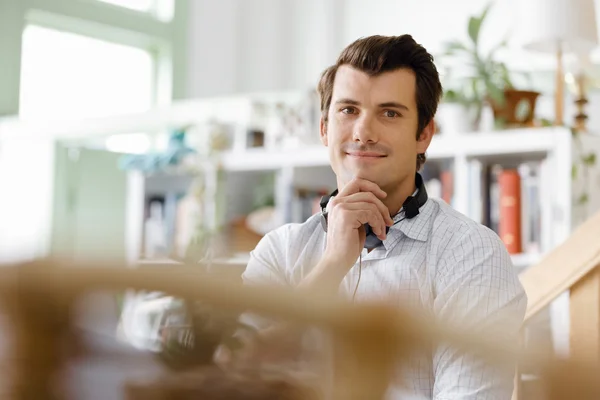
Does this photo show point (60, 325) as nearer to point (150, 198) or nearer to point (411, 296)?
point (411, 296)

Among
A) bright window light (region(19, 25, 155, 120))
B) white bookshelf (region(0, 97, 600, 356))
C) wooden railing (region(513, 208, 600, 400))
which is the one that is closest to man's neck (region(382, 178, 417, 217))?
wooden railing (region(513, 208, 600, 400))

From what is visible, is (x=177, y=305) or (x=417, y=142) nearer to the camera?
(x=177, y=305)

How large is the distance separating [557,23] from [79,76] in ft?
11.5

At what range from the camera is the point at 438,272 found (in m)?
1.29

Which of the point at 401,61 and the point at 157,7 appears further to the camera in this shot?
the point at 157,7

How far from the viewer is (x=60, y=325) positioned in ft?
1.05

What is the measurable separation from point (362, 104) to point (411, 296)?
34cm

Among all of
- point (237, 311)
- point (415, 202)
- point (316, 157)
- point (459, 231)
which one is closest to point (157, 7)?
point (316, 157)

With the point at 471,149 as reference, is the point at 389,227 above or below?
below

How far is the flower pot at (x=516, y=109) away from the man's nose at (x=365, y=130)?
1.54 m

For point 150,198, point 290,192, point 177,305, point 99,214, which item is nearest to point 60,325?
point 177,305

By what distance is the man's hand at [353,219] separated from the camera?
4.25 ft

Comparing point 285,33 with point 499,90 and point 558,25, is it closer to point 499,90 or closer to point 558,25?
point 499,90

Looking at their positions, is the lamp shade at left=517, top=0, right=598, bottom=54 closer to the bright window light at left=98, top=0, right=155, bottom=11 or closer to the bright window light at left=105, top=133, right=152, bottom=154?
the bright window light at left=105, top=133, right=152, bottom=154
